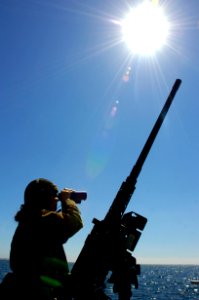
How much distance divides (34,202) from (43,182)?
23cm

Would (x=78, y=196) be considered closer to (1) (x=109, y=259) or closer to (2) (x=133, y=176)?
(1) (x=109, y=259)

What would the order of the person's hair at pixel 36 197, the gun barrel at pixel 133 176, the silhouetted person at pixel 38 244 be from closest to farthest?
1. the silhouetted person at pixel 38 244
2. the person's hair at pixel 36 197
3. the gun barrel at pixel 133 176

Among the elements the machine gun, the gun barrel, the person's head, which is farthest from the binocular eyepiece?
the gun barrel

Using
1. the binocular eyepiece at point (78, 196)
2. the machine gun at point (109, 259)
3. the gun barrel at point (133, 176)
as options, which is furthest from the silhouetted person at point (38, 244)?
A: the gun barrel at point (133, 176)

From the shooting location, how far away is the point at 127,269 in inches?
257

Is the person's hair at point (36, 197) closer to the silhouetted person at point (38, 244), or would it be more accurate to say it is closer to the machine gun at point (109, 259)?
the silhouetted person at point (38, 244)

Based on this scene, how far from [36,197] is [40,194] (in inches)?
2.1

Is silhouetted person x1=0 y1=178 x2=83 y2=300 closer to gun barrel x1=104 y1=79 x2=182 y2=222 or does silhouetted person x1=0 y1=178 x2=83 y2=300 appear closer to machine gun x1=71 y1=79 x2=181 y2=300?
machine gun x1=71 y1=79 x2=181 y2=300

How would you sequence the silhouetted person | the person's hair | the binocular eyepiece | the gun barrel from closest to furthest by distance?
the silhouetted person, the person's hair, the binocular eyepiece, the gun barrel

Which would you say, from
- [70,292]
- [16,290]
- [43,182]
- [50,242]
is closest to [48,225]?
[50,242]

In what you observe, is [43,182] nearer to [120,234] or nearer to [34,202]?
[34,202]

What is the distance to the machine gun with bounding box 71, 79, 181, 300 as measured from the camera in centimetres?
614

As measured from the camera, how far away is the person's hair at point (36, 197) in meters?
4.08

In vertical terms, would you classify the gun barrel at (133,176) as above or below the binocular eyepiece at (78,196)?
above
